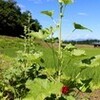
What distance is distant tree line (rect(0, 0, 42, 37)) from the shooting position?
276ft

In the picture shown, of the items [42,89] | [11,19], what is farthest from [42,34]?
[11,19]

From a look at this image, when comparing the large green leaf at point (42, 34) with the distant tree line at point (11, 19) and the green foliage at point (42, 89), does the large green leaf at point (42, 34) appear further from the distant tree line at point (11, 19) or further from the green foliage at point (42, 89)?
the distant tree line at point (11, 19)

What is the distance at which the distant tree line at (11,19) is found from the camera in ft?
276

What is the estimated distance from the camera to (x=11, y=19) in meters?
86.4

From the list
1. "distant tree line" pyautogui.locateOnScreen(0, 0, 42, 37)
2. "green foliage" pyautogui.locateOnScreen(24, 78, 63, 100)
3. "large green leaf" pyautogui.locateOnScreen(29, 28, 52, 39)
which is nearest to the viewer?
"green foliage" pyautogui.locateOnScreen(24, 78, 63, 100)

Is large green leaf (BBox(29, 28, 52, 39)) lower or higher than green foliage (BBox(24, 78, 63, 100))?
higher

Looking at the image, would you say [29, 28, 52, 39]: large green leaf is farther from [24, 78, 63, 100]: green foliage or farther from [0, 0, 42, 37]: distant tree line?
[0, 0, 42, 37]: distant tree line

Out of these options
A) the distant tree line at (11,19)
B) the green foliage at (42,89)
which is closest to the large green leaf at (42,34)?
the green foliage at (42,89)

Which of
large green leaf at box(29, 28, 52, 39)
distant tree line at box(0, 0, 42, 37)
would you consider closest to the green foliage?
large green leaf at box(29, 28, 52, 39)

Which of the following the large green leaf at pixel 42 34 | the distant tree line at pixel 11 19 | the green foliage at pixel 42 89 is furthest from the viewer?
the distant tree line at pixel 11 19

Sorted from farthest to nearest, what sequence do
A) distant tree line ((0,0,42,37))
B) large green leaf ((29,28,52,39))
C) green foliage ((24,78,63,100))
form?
distant tree line ((0,0,42,37)), large green leaf ((29,28,52,39)), green foliage ((24,78,63,100))

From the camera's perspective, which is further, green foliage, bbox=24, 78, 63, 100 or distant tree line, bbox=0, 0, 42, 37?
distant tree line, bbox=0, 0, 42, 37

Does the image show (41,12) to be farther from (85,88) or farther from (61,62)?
(85,88)

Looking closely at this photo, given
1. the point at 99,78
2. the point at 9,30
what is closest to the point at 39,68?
the point at 99,78
